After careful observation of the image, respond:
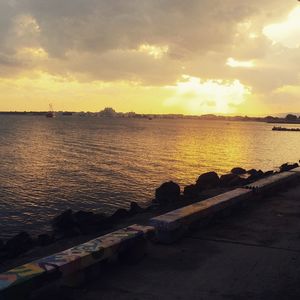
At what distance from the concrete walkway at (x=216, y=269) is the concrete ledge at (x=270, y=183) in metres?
3.53

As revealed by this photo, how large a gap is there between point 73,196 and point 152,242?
19153mm

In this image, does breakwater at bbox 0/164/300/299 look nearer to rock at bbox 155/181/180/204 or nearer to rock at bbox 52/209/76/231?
rock at bbox 52/209/76/231

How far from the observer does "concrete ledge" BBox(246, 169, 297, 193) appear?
→ 1560 cm

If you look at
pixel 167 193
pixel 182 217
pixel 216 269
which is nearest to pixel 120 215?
pixel 167 193

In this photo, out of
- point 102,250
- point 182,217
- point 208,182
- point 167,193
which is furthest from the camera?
point 208,182

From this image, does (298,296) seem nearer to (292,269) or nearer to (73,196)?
(292,269)

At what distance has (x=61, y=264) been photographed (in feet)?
22.6

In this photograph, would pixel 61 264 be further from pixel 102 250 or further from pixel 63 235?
pixel 63 235

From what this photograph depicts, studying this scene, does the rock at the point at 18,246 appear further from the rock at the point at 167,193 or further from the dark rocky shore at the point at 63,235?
the rock at the point at 167,193

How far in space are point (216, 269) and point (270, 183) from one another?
9.16 m

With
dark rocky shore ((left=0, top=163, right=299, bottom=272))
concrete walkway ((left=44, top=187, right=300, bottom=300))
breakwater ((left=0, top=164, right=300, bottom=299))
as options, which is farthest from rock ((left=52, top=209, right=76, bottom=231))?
concrete walkway ((left=44, top=187, right=300, bottom=300))

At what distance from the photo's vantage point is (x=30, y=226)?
1988 cm

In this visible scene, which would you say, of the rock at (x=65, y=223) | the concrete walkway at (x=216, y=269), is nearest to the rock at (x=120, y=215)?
the rock at (x=65, y=223)

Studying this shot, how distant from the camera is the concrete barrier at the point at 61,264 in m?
6.12
